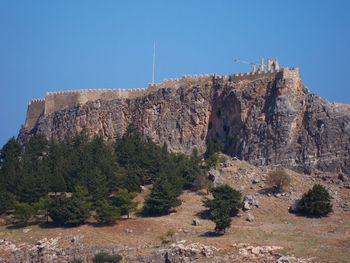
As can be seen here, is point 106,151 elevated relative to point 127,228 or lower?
elevated

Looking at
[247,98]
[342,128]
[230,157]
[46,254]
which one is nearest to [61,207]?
[46,254]

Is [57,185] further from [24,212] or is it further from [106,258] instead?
[106,258]

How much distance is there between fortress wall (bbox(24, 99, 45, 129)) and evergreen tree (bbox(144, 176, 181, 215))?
34896 mm

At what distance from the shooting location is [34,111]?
257 ft

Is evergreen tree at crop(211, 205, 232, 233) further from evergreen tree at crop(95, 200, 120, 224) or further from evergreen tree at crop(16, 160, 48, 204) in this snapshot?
evergreen tree at crop(16, 160, 48, 204)

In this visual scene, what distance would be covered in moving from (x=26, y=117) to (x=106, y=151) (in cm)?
2622

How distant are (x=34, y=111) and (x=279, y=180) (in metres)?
44.3

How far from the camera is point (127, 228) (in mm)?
44094

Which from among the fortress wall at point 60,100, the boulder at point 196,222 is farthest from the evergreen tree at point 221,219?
the fortress wall at point 60,100

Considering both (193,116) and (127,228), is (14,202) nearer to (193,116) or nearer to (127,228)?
(127,228)

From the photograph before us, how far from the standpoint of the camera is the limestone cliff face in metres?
51.7

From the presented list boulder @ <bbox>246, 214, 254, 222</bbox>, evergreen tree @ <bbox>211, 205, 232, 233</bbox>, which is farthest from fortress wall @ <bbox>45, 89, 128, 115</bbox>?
evergreen tree @ <bbox>211, 205, 232, 233</bbox>


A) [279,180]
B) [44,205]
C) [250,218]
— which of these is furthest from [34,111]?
[250,218]

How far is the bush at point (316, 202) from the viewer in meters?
43.6
